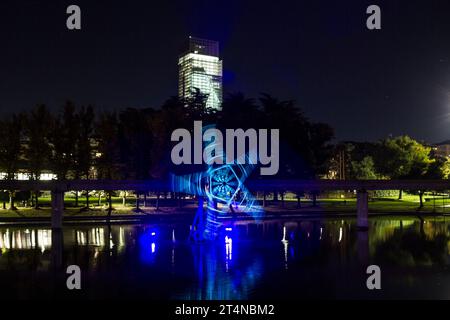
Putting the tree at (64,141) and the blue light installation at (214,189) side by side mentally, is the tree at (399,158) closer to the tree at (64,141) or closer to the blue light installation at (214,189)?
the blue light installation at (214,189)

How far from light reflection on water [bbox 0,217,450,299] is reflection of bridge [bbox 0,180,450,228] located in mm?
2966

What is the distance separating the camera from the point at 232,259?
125ft

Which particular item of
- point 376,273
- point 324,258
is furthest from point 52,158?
point 376,273

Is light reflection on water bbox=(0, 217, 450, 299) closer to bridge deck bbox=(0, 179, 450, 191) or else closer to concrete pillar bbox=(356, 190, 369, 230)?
concrete pillar bbox=(356, 190, 369, 230)

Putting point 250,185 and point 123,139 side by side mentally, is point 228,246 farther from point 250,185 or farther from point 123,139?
point 123,139

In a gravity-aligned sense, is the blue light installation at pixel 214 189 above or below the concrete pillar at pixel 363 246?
above

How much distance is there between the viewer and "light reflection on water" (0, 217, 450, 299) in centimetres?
2831

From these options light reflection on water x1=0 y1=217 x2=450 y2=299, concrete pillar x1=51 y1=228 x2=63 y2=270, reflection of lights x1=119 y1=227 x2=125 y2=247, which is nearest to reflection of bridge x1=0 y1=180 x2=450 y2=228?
light reflection on water x1=0 y1=217 x2=450 y2=299

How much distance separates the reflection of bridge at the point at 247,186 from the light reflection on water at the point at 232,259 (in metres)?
2.97

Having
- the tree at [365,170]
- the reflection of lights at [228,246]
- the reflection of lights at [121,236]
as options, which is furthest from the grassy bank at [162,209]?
the reflection of lights at [228,246]

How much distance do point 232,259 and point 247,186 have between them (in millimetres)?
26355

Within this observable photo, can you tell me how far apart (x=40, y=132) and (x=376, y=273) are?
195ft

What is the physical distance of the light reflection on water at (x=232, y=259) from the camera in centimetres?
2831

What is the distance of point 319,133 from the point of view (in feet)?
300
